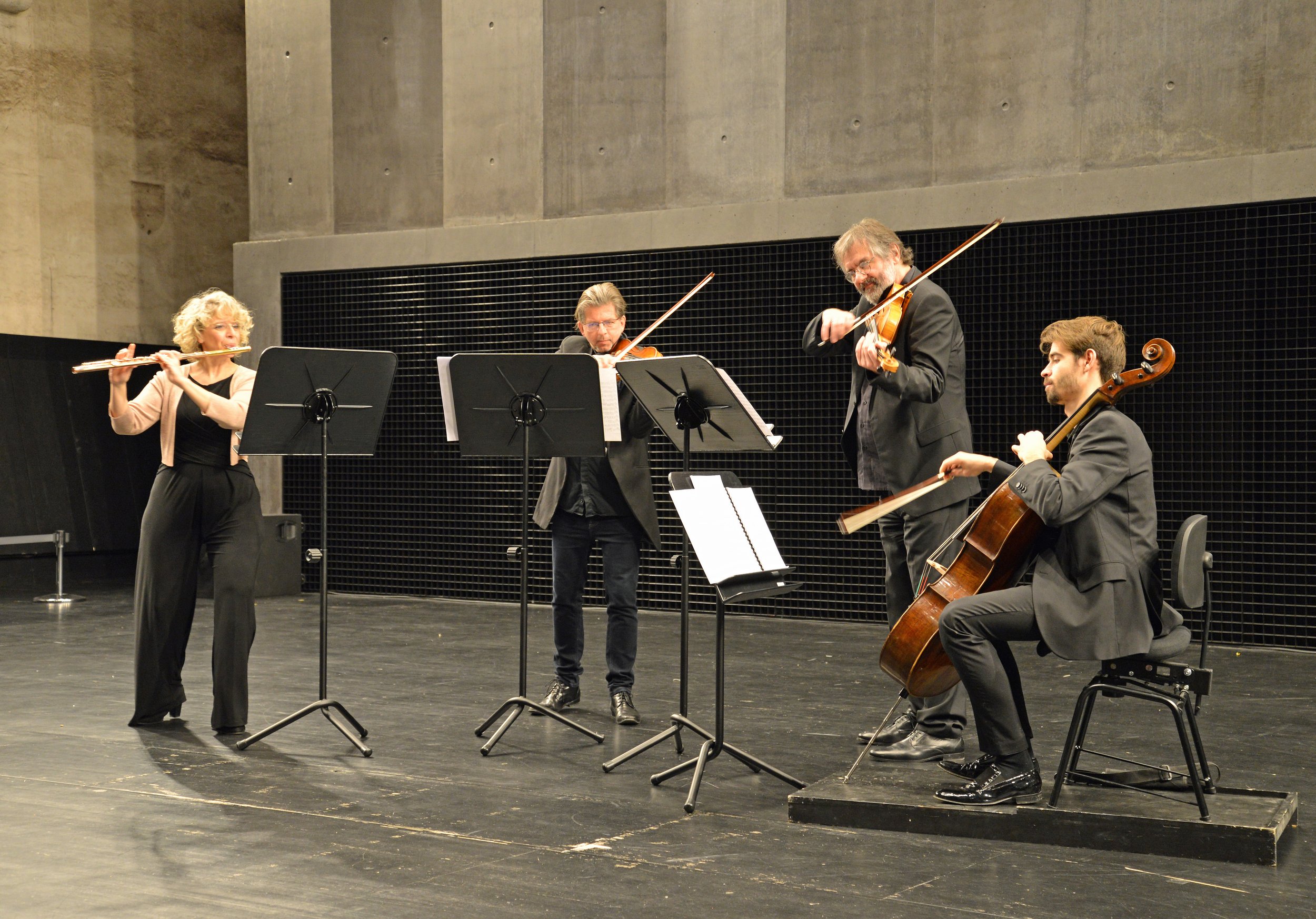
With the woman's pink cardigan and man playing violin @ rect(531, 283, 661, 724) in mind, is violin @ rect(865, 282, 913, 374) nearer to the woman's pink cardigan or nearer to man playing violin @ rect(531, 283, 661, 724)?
man playing violin @ rect(531, 283, 661, 724)

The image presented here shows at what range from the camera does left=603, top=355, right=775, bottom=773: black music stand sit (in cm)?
399

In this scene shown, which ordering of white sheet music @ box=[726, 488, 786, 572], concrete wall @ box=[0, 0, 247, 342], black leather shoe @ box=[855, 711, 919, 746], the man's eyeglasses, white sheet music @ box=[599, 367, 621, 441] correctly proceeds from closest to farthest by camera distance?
1. white sheet music @ box=[726, 488, 786, 572]
2. the man's eyeglasses
3. black leather shoe @ box=[855, 711, 919, 746]
4. white sheet music @ box=[599, 367, 621, 441]
5. concrete wall @ box=[0, 0, 247, 342]

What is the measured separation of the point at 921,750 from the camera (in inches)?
165

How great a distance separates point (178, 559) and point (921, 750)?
9.00 ft

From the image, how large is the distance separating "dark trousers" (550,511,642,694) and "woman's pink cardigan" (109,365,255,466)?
122 cm

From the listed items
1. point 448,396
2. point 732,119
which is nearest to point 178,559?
point 448,396

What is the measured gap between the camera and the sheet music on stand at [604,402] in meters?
4.48

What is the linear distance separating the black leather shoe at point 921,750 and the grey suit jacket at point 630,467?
118 centimetres

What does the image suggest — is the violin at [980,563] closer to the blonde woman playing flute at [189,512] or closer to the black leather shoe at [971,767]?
the black leather shoe at [971,767]

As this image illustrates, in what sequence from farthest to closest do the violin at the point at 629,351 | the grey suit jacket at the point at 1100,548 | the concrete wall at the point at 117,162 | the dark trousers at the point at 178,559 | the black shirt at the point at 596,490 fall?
the concrete wall at the point at 117,162 → the black shirt at the point at 596,490 → the dark trousers at the point at 178,559 → the violin at the point at 629,351 → the grey suit jacket at the point at 1100,548

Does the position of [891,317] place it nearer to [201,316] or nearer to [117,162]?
[201,316]

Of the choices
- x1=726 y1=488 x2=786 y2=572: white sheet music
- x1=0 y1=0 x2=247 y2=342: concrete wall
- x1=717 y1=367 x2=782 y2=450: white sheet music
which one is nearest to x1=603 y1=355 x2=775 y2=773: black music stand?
x1=717 y1=367 x2=782 y2=450: white sheet music

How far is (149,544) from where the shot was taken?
4.93 meters

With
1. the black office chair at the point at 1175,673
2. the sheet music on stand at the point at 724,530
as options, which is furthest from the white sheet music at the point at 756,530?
the black office chair at the point at 1175,673
